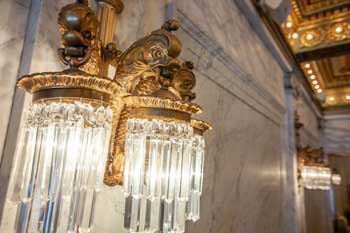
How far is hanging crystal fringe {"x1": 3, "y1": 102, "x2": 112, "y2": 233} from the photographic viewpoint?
1.42ft

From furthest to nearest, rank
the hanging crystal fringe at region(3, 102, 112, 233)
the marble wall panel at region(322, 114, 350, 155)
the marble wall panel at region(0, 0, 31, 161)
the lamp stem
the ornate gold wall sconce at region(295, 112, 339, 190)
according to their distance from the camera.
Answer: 1. the marble wall panel at region(322, 114, 350, 155)
2. the ornate gold wall sconce at region(295, 112, 339, 190)
3. the lamp stem
4. the marble wall panel at region(0, 0, 31, 161)
5. the hanging crystal fringe at region(3, 102, 112, 233)

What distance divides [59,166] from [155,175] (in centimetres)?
16

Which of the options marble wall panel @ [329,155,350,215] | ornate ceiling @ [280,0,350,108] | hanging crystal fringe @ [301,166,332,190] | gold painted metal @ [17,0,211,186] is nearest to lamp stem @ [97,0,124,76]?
gold painted metal @ [17,0,211,186]

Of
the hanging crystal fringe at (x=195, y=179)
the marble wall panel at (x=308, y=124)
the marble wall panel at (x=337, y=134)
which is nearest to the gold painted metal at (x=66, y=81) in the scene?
the hanging crystal fringe at (x=195, y=179)

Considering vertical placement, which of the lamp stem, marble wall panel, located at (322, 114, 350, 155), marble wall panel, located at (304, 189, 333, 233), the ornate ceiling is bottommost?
marble wall panel, located at (304, 189, 333, 233)

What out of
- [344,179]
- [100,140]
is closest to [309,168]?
[100,140]

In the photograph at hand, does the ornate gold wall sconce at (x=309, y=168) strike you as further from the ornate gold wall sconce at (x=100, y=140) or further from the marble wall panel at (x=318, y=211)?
the ornate gold wall sconce at (x=100, y=140)

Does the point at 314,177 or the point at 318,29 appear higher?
the point at 318,29

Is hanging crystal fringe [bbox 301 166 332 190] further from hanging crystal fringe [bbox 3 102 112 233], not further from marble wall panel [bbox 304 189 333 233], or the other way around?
hanging crystal fringe [bbox 3 102 112 233]

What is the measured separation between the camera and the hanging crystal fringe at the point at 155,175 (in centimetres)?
53

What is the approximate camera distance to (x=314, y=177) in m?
3.02

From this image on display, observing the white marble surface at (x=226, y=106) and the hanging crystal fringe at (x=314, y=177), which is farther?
the hanging crystal fringe at (x=314, y=177)

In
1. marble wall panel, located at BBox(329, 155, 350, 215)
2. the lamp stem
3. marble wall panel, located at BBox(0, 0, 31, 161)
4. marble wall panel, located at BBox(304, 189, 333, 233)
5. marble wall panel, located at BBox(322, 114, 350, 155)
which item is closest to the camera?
marble wall panel, located at BBox(0, 0, 31, 161)

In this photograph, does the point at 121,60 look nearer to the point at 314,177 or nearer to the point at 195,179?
the point at 195,179
